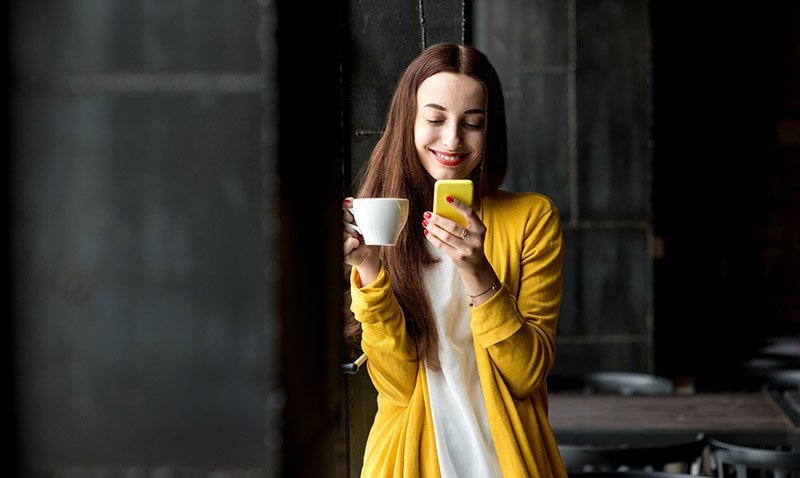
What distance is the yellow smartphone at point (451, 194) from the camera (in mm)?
1432

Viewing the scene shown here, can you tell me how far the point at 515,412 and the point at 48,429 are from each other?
930 mm

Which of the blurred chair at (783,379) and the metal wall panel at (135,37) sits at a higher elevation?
the metal wall panel at (135,37)

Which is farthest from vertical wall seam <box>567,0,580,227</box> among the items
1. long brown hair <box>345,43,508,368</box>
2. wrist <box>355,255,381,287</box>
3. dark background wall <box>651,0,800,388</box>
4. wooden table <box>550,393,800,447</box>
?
wrist <box>355,255,381,287</box>

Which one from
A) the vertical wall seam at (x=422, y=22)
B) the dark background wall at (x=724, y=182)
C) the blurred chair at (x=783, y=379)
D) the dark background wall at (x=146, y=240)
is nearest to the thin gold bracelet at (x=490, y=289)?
the dark background wall at (x=146, y=240)

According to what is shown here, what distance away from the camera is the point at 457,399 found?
1565mm

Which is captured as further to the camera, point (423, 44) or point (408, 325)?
point (423, 44)

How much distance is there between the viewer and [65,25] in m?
0.75

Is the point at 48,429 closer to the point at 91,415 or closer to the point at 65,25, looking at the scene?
the point at 91,415

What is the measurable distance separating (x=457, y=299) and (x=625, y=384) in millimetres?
2614

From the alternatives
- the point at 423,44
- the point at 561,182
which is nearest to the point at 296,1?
the point at 423,44

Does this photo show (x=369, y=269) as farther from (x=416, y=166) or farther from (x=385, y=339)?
(x=416, y=166)

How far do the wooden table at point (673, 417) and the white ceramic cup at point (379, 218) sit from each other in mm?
1791

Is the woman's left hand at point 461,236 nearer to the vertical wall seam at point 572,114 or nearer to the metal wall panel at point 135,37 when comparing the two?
the metal wall panel at point 135,37

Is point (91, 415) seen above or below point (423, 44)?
below
